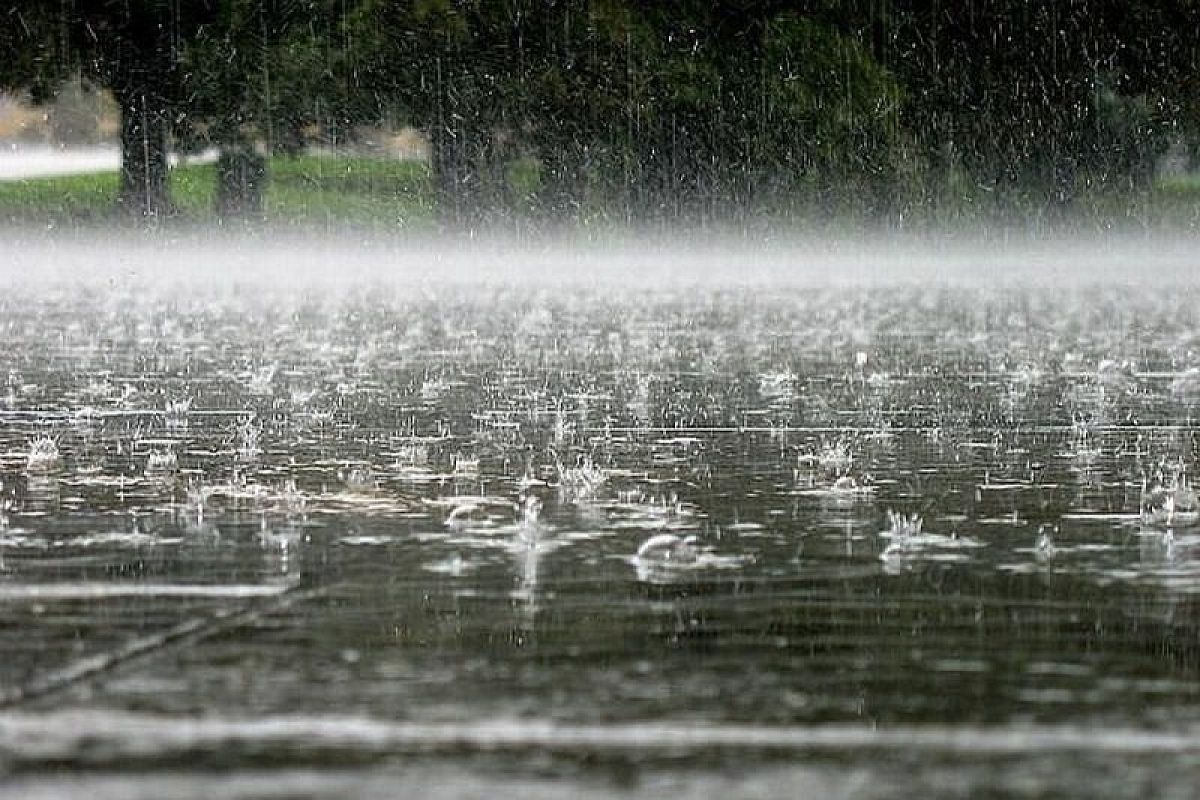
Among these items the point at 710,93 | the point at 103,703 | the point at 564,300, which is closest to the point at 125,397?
the point at 103,703

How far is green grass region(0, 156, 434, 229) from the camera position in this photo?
50.8 metres

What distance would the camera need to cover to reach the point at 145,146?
4725 centimetres

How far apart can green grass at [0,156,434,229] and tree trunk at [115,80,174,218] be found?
1.85 ft

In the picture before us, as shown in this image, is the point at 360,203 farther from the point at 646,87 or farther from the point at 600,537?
the point at 600,537

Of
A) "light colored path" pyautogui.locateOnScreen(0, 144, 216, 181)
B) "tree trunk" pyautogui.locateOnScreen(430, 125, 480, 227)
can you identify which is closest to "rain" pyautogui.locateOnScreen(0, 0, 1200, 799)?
"tree trunk" pyautogui.locateOnScreen(430, 125, 480, 227)

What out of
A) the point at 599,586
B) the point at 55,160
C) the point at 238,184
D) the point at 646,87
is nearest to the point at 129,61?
the point at 238,184

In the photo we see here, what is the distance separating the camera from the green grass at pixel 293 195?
167 ft

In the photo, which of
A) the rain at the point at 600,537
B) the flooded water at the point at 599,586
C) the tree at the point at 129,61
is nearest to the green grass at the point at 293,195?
the tree at the point at 129,61

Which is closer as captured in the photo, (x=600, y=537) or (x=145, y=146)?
(x=600, y=537)

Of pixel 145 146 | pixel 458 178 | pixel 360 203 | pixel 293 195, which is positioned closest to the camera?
pixel 145 146

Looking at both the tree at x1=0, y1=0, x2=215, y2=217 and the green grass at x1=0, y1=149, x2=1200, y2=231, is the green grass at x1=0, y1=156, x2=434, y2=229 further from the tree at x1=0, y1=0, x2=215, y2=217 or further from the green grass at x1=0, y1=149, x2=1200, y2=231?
the tree at x1=0, y1=0, x2=215, y2=217

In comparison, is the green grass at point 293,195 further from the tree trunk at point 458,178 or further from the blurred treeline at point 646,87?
the tree trunk at point 458,178

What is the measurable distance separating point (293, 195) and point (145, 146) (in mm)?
8675

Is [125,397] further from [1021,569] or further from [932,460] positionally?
[1021,569]
